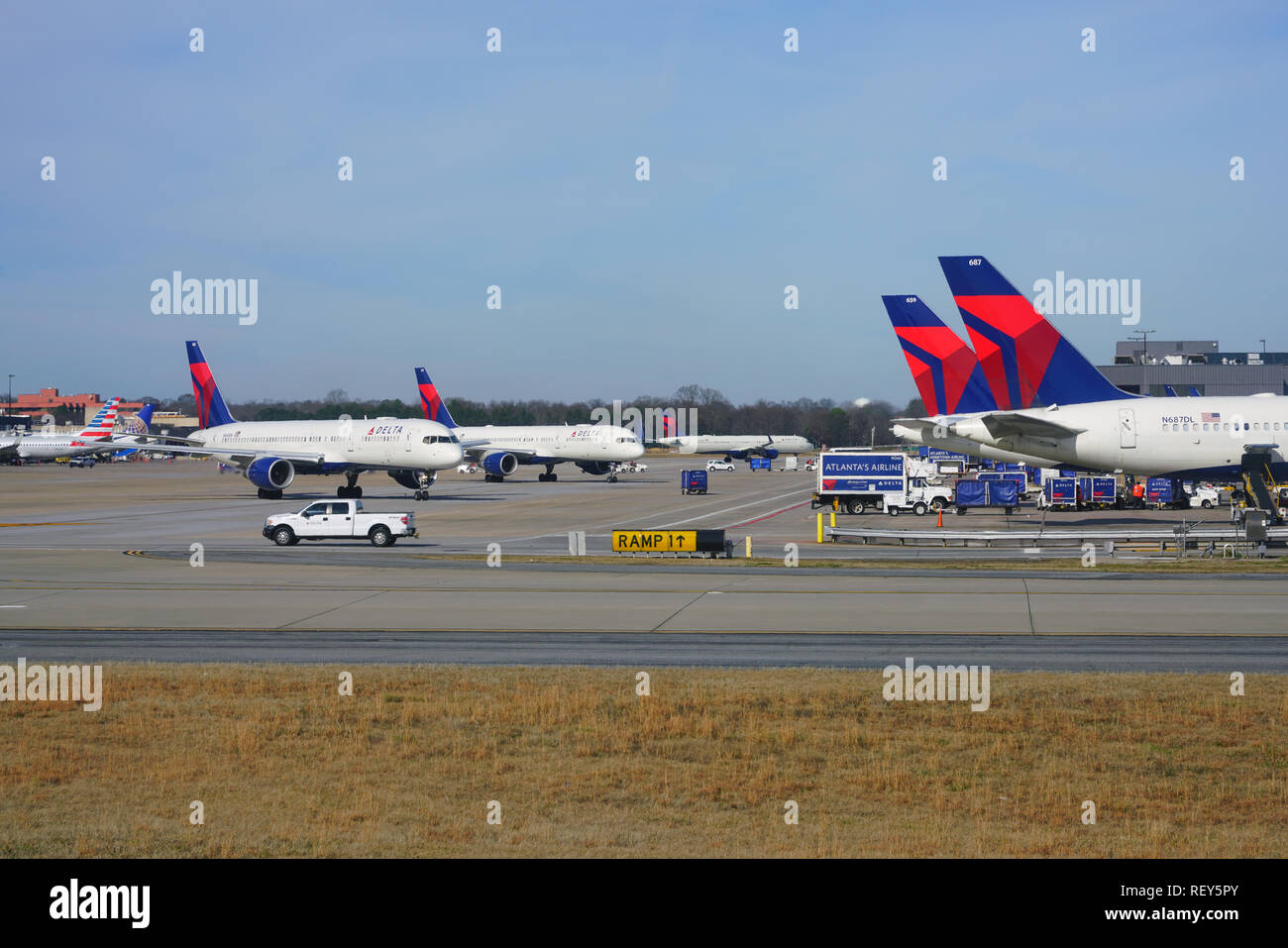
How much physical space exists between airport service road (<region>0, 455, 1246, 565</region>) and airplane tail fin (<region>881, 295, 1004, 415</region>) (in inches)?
258

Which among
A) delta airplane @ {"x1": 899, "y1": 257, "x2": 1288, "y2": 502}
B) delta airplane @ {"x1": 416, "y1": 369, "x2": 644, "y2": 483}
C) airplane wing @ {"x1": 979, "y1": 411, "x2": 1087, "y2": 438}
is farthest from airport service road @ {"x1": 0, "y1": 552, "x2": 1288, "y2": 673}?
delta airplane @ {"x1": 416, "y1": 369, "x2": 644, "y2": 483}

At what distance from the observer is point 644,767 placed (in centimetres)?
1452

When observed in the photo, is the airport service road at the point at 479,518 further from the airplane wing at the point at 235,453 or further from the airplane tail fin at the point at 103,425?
the airplane tail fin at the point at 103,425

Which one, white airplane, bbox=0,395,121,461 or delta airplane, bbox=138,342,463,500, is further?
white airplane, bbox=0,395,121,461

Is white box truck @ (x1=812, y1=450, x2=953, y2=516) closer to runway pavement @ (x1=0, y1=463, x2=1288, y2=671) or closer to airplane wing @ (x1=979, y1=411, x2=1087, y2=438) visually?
airplane wing @ (x1=979, y1=411, x2=1087, y2=438)

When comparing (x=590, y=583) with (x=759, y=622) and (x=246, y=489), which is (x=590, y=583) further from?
(x=246, y=489)

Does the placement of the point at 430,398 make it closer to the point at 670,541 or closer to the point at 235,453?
the point at 235,453

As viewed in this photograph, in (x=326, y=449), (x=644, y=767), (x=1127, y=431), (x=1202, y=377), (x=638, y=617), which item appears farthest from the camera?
(x=1202, y=377)

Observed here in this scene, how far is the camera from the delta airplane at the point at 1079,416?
50531mm

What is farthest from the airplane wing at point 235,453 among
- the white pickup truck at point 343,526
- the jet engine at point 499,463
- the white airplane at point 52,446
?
the white airplane at point 52,446

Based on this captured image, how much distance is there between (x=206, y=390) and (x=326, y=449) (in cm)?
1360

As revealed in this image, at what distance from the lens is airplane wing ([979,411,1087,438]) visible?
49.5 metres

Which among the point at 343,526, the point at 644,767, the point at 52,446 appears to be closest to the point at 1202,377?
the point at 343,526

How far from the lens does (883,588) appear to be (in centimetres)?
3403
